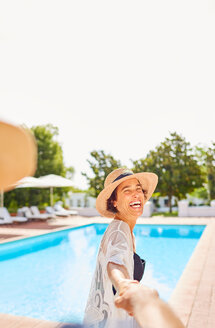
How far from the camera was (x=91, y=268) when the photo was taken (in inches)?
355

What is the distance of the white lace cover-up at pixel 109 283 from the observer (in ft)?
4.68

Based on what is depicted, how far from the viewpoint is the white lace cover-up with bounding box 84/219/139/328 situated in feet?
4.68

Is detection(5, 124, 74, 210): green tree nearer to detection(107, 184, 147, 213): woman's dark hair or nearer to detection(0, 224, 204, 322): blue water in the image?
detection(0, 224, 204, 322): blue water

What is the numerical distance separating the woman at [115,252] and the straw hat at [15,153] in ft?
2.84

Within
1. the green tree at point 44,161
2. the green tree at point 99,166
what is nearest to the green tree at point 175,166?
the green tree at point 99,166

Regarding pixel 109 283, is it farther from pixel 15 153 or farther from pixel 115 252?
pixel 15 153

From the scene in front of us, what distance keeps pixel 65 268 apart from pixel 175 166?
17345mm

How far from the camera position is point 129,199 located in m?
1.73

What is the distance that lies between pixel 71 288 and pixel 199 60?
30.4ft

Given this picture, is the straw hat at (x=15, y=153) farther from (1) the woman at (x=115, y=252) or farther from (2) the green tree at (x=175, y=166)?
(2) the green tree at (x=175, y=166)

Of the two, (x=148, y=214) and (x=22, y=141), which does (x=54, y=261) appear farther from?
(x=148, y=214)

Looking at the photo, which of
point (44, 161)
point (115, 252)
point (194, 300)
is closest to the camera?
→ point (115, 252)

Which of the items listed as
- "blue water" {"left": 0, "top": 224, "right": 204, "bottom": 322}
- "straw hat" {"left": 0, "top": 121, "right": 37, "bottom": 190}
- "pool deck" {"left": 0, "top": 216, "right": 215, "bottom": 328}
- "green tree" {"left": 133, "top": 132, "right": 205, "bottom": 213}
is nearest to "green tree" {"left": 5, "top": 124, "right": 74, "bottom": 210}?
"green tree" {"left": 133, "top": 132, "right": 205, "bottom": 213}

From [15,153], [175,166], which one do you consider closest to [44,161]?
[175,166]
